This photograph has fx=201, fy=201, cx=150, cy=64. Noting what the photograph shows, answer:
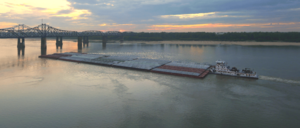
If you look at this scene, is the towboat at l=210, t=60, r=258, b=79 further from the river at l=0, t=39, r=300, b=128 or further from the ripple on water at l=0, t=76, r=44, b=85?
the ripple on water at l=0, t=76, r=44, b=85

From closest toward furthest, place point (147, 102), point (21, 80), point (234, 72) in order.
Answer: point (147, 102) < point (21, 80) < point (234, 72)

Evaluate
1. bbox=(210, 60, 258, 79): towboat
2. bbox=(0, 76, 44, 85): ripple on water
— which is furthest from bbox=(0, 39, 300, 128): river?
bbox=(210, 60, 258, 79): towboat

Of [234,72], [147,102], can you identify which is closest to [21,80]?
[147,102]

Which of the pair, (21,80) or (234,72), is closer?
(21,80)

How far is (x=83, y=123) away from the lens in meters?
21.8

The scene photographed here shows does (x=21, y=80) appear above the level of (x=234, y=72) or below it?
below

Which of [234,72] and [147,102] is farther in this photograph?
[234,72]

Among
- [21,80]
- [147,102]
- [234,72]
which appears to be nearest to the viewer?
[147,102]

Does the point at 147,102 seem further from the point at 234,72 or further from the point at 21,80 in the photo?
the point at 21,80

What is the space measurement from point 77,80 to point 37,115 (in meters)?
16.7

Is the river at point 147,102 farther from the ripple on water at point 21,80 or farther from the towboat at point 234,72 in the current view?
the towboat at point 234,72

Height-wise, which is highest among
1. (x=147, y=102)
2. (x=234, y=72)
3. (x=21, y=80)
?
(x=234, y=72)

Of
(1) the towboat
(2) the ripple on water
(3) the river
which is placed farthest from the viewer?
(1) the towboat

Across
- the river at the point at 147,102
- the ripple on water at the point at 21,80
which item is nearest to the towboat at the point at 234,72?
the river at the point at 147,102
